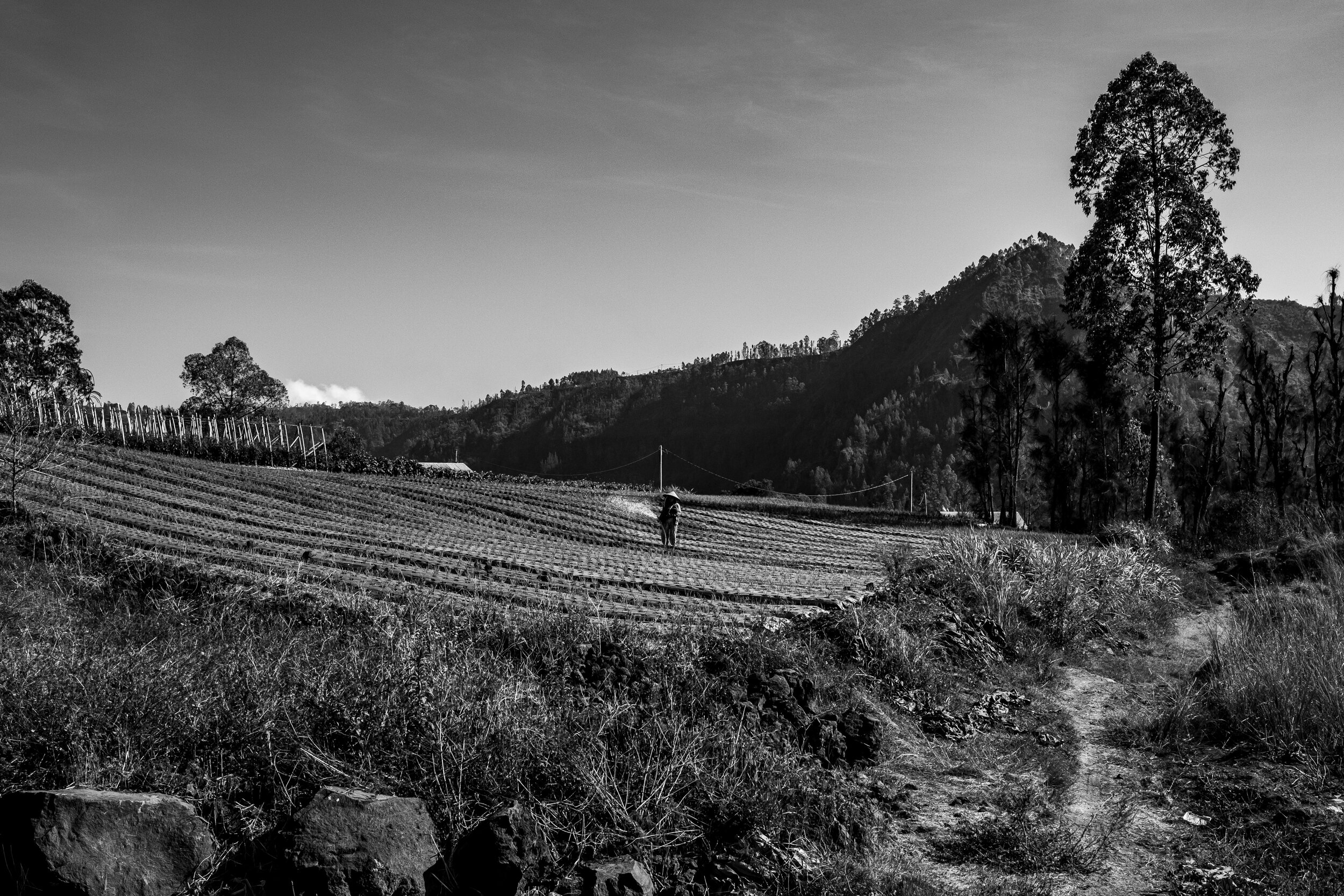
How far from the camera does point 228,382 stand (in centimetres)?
5638

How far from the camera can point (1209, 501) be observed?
117 ft

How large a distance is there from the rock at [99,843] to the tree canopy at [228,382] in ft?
183

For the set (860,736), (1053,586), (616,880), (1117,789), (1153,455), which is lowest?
(1117,789)

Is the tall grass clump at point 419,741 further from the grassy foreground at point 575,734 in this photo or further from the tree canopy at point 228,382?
the tree canopy at point 228,382

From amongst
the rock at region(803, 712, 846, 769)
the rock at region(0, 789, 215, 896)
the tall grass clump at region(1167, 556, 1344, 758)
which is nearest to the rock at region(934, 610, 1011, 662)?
the tall grass clump at region(1167, 556, 1344, 758)

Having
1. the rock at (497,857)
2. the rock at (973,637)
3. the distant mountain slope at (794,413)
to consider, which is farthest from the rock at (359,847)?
the distant mountain slope at (794,413)

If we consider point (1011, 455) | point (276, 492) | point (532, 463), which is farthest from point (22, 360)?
point (532, 463)

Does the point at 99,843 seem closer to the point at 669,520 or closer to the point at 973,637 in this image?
the point at 973,637

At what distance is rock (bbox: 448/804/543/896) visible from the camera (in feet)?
12.2

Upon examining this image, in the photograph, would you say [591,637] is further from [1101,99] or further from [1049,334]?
[1049,334]

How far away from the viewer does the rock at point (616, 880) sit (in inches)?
147

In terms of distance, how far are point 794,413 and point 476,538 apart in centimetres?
13772

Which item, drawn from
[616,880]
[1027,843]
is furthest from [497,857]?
[1027,843]

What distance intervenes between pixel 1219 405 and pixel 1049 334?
279 inches
